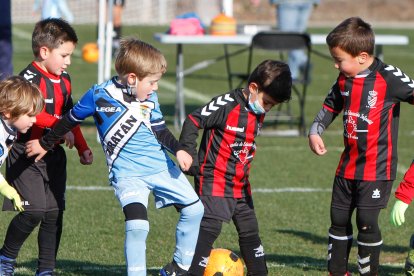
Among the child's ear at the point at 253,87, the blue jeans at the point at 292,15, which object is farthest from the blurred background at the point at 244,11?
the child's ear at the point at 253,87

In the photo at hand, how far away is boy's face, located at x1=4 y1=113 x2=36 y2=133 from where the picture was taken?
5488 millimetres

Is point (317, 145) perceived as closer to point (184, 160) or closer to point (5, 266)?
point (184, 160)

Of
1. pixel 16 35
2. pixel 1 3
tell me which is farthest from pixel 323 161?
pixel 16 35

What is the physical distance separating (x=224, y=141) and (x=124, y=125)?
2.13ft

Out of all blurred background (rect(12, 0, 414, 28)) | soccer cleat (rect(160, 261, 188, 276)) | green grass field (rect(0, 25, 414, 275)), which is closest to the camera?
soccer cleat (rect(160, 261, 188, 276))

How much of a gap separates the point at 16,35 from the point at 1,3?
58.4ft

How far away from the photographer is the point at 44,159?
234 inches

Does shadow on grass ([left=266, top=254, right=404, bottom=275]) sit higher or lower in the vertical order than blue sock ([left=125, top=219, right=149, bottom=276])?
lower

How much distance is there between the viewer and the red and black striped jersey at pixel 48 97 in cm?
584

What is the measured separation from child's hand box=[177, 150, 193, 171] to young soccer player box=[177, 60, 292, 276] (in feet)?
0.80

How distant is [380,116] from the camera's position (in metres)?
5.88

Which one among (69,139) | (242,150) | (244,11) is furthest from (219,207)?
(244,11)

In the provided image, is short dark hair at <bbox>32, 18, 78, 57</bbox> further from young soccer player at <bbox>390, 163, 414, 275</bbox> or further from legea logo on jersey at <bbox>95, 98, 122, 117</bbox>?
young soccer player at <bbox>390, 163, 414, 275</bbox>

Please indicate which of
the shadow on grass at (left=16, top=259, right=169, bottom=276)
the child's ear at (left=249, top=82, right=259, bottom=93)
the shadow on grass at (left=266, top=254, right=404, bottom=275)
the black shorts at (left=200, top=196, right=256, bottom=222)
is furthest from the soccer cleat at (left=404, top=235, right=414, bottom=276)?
the shadow on grass at (left=16, top=259, right=169, bottom=276)
